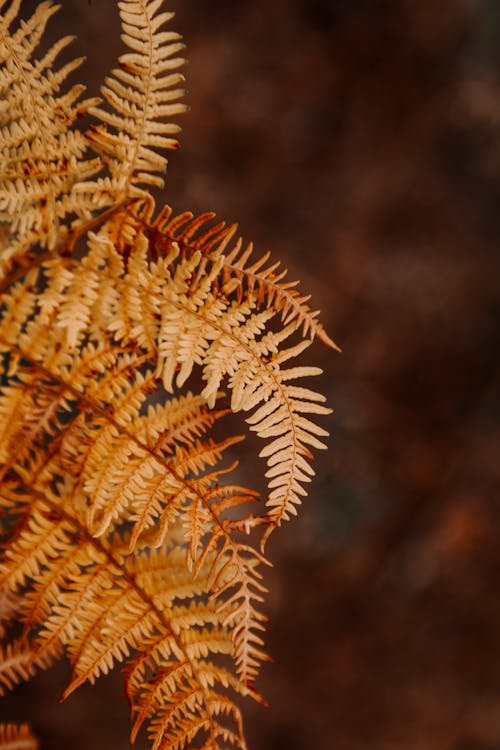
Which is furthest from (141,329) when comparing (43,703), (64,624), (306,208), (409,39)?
(43,703)

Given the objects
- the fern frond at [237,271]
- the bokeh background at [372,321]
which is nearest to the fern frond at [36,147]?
the fern frond at [237,271]

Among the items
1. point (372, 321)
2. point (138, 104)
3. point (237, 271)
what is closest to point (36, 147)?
point (138, 104)

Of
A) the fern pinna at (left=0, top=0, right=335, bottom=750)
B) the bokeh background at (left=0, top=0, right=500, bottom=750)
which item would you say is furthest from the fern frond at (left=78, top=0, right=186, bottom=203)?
the bokeh background at (left=0, top=0, right=500, bottom=750)

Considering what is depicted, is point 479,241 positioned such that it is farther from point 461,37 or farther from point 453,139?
point 461,37

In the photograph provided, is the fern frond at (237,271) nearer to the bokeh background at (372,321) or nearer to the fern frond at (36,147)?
the fern frond at (36,147)

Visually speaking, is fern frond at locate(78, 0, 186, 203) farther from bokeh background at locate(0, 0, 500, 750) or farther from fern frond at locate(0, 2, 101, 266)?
bokeh background at locate(0, 0, 500, 750)

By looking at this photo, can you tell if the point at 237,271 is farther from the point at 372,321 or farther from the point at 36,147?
the point at 372,321
